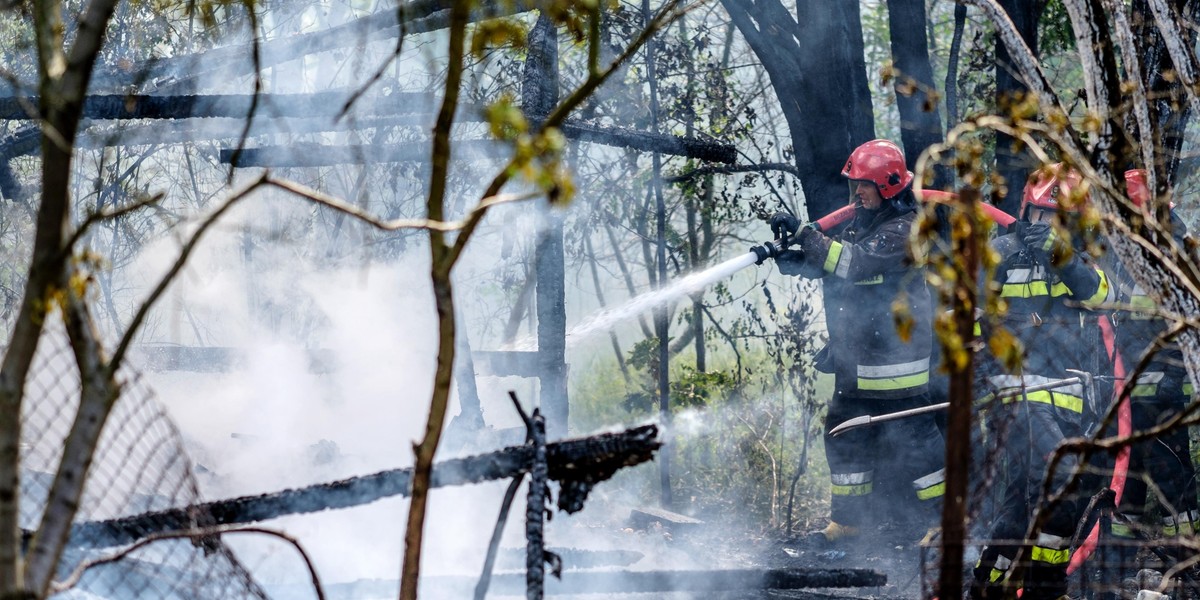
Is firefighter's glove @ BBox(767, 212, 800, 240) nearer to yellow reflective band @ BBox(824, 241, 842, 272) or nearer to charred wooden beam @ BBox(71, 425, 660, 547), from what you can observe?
yellow reflective band @ BBox(824, 241, 842, 272)

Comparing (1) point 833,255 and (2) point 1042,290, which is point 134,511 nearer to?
(1) point 833,255

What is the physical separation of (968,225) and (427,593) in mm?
3795

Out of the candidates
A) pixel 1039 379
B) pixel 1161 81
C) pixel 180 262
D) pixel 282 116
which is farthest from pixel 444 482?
pixel 1039 379

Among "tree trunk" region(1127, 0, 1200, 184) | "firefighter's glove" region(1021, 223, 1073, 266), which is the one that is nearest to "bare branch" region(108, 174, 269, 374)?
"tree trunk" region(1127, 0, 1200, 184)

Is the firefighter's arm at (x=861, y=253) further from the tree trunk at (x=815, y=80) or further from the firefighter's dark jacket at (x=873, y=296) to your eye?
the tree trunk at (x=815, y=80)

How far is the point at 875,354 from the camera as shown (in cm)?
A: 651

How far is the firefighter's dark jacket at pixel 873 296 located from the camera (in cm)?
612

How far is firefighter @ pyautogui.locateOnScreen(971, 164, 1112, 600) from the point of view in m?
4.79

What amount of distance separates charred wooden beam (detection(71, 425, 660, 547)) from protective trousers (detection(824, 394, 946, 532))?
4137 millimetres

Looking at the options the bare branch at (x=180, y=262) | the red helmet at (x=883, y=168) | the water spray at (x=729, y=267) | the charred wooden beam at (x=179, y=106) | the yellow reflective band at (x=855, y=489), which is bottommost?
the yellow reflective band at (x=855, y=489)

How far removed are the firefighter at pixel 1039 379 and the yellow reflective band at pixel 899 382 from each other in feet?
2.26

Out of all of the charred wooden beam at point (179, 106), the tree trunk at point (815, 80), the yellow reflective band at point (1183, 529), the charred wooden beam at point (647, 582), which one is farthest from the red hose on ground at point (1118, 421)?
the charred wooden beam at point (179, 106)

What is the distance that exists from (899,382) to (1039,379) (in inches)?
37.8

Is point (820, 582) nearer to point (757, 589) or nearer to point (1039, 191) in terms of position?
point (757, 589)
